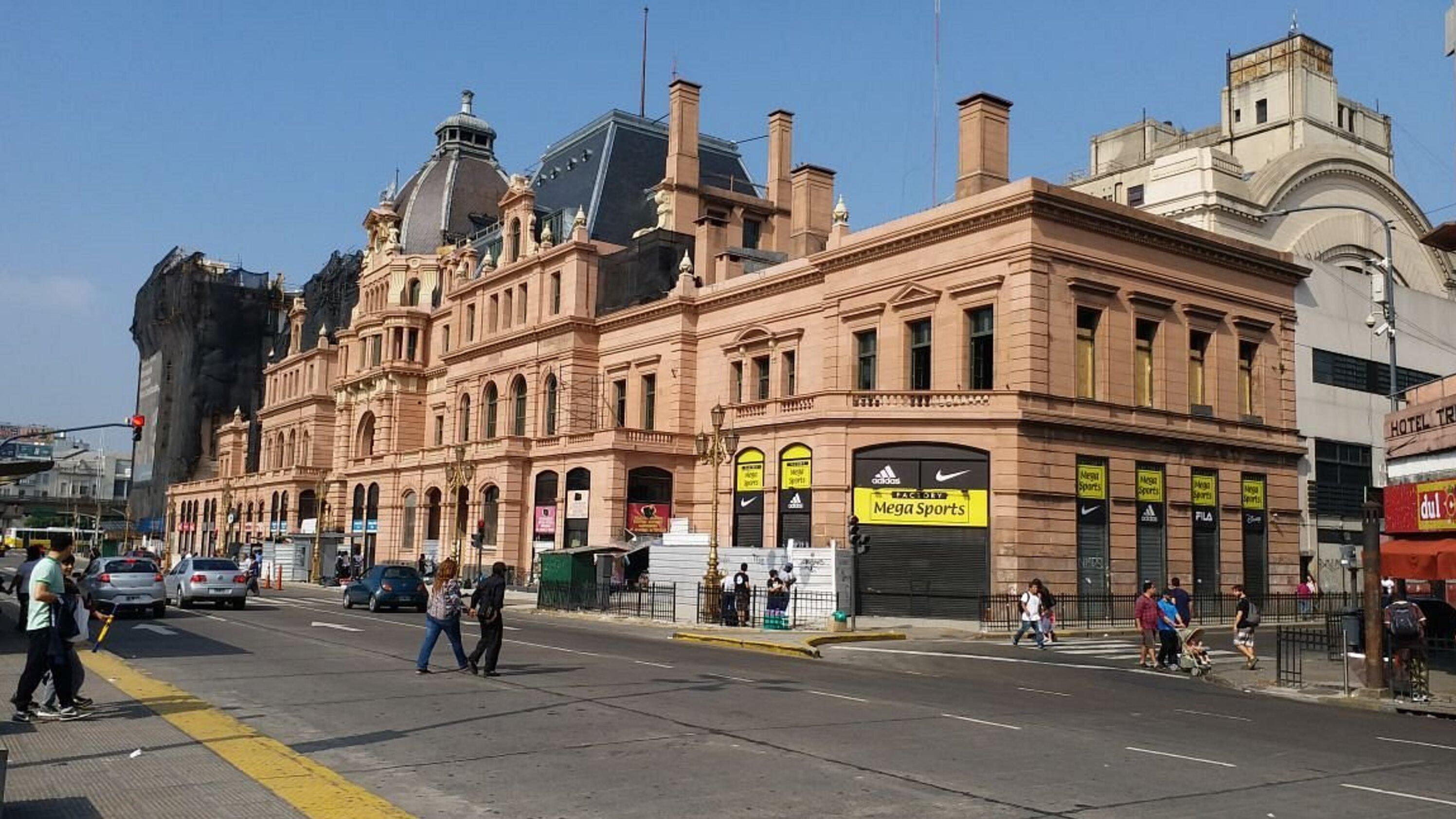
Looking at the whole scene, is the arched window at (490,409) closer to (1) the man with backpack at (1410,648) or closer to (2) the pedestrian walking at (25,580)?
(2) the pedestrian walking at (25,580)

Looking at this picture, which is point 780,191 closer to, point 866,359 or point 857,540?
point 866,359

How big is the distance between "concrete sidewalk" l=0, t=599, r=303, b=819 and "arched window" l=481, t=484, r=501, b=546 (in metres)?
45.0

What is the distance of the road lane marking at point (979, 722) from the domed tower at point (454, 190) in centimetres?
6647

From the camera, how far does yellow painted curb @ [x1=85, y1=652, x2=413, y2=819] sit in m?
8.52

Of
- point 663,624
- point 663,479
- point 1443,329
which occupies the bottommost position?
point 663,624

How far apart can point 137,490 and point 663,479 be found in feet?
326

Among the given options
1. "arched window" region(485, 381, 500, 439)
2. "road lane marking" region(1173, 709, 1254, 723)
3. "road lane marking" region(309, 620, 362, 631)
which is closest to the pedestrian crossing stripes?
"road lane marking" region(1173, 709, 1254, 723)

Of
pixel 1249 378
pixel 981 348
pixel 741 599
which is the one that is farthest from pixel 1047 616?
pixel 1249 378

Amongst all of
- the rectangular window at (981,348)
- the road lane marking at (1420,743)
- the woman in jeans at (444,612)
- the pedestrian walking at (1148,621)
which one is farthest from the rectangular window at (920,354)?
the road lane marking at (1420,743)

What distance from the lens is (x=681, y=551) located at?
36938 millimetres

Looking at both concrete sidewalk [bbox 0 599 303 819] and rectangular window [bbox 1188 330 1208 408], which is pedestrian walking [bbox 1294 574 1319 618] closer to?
rectangular window [bbox 1188 330 1208 408]

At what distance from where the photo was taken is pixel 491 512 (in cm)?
5916

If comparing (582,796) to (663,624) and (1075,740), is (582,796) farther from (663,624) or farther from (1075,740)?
(663,624)

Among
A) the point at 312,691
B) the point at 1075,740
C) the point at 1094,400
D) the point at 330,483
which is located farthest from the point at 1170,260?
the point at 330,483
